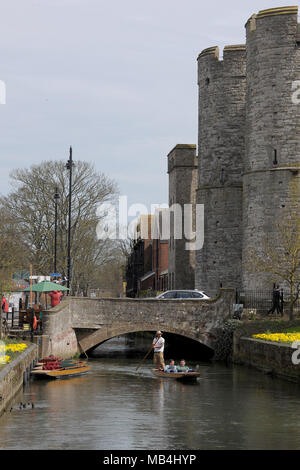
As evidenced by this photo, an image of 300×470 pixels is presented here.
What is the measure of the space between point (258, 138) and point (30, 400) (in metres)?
26.2

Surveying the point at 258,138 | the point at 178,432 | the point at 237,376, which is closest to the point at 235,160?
the point at 258,138

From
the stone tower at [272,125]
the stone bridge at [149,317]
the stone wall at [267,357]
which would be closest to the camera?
the stone wall at [267,357]

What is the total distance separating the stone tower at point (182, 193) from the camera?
71250 millimetres

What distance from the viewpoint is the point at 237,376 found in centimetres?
3853

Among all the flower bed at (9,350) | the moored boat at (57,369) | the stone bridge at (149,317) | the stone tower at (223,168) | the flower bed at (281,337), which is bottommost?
the moored boat at (57,369)

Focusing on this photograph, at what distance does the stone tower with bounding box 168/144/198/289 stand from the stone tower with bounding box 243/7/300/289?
1907cm

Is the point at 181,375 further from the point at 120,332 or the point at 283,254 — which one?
the point at 283,254

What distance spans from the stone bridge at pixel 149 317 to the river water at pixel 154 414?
6937 mm

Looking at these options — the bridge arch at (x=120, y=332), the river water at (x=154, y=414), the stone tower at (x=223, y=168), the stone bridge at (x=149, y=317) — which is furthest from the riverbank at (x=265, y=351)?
the stone tower at (x=223, y=168)

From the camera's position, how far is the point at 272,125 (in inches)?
2008

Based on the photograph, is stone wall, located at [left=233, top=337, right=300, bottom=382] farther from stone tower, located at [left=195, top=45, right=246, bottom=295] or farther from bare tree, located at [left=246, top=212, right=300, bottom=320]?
stone tower, located at [left=195, top=45, right=246, bottom=295]

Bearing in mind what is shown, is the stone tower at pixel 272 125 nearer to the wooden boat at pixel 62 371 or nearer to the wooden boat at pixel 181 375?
the wooden boat at pixel 181 375

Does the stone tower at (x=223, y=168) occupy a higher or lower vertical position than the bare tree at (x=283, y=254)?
higher

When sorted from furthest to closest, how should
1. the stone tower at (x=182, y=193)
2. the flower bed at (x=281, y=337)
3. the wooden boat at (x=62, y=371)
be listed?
the stone tower at (x=182, y=193), the flower bed at (x=281, y=337), the wooden boat at (x=62, y=371)
